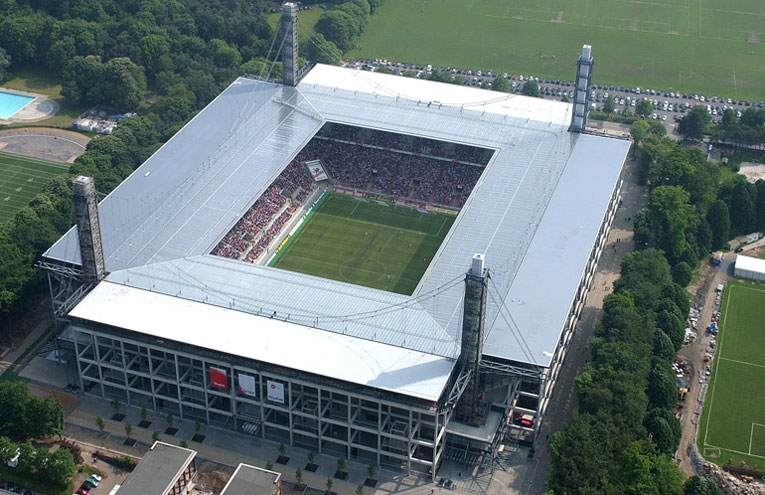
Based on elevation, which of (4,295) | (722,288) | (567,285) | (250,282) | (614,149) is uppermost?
(614,149)

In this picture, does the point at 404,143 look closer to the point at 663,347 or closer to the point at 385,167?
the point at 385,167

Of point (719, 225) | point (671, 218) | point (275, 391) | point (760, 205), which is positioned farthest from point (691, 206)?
point (275, 391)

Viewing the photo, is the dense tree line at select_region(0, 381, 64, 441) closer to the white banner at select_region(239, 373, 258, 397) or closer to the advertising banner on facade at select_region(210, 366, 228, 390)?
the advertising banner on facade at select_region(210, 366, 228, 390)

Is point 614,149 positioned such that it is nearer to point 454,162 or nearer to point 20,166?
point 454,162

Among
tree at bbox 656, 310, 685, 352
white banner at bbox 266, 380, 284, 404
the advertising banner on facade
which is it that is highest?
tree at bbox 656, 310, 685, 352

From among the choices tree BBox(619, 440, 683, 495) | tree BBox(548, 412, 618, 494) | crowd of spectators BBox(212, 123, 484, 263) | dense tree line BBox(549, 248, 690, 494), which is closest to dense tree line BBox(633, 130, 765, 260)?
dense tree line BBox(549, 248, 690, 494)

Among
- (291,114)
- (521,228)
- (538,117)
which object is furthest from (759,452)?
(291,114)
